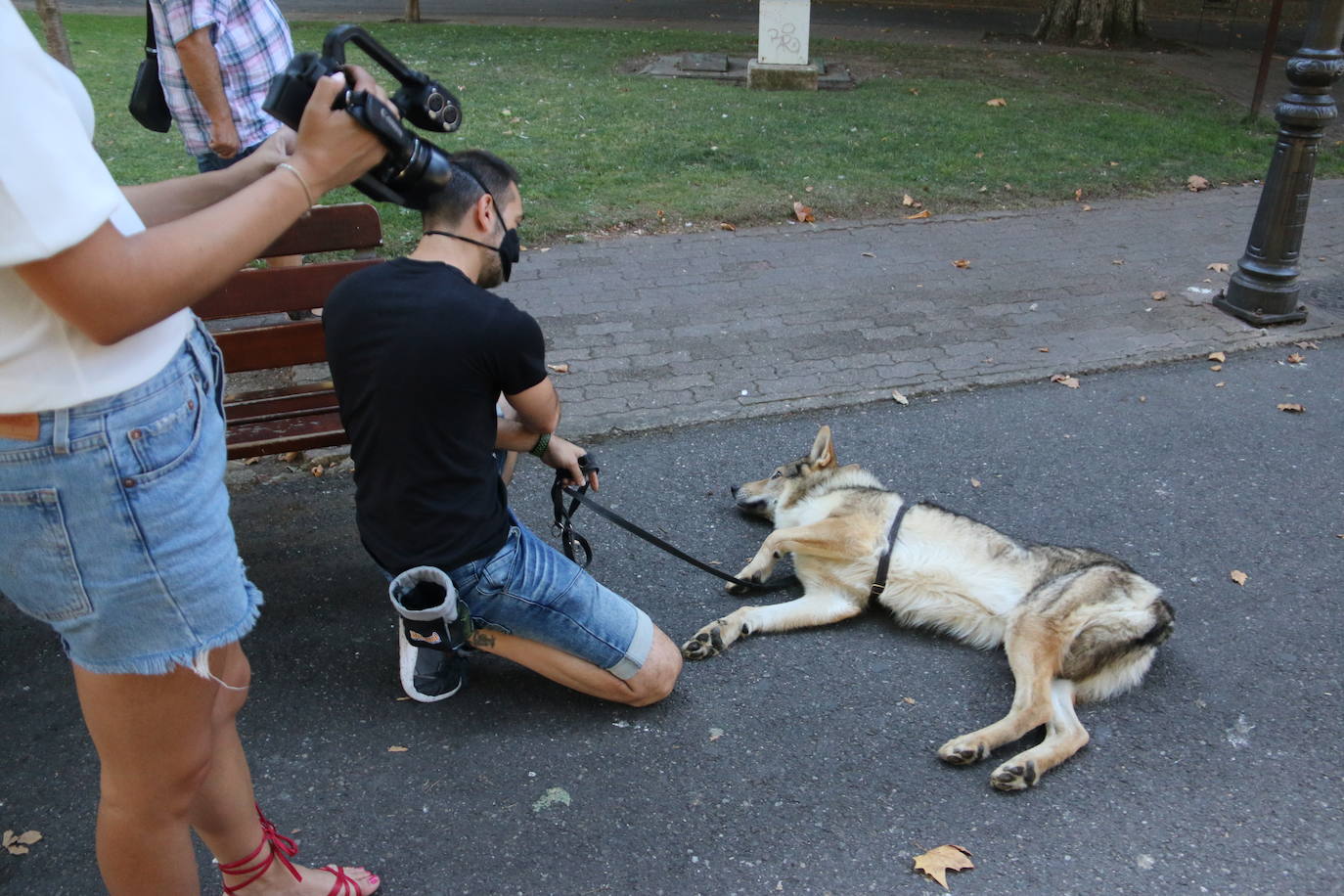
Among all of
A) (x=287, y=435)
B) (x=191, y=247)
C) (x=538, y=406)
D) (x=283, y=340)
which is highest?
(x=191, y=247)

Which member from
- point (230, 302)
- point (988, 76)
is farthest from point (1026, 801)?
point (988, 76)

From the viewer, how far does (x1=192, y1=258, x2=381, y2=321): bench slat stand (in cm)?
403

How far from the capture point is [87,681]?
71.0 inches

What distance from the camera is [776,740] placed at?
3248 millimetres

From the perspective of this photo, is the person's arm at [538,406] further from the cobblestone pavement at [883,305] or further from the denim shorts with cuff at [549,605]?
the cobblestone pavement at [883,305]

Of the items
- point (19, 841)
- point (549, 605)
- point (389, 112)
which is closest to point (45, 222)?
point (389, 112)

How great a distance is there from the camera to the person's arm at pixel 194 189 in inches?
84.1

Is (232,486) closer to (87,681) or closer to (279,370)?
(279,370)

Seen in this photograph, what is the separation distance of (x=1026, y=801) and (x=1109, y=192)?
7271mm

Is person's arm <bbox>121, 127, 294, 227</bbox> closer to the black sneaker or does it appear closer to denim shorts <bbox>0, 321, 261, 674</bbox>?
denim shorts <bbox>0, 321, 261, 674</bbox>

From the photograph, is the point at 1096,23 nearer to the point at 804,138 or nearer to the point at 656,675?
the point at 804,138

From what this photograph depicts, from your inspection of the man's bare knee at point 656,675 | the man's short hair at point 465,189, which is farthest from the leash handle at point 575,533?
the man's short hair at point 465,189

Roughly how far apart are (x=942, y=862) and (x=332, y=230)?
3.39 meters

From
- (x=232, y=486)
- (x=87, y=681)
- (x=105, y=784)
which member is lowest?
(x=232, y=486)
